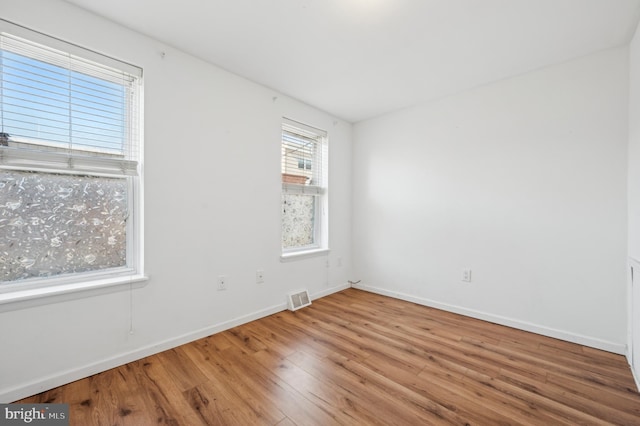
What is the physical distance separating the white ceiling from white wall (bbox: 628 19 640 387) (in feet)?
0.97

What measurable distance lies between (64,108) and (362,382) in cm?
266

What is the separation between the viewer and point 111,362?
186cm

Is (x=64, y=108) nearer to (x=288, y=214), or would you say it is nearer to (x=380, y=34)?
(x=288, y=214)

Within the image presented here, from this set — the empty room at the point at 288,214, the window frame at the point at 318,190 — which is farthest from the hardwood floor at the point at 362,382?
the window frame at the point at 318,190

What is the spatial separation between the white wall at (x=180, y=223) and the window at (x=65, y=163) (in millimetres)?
122

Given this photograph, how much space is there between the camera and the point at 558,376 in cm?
182

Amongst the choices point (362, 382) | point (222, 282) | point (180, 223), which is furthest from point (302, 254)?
point (362, 382)

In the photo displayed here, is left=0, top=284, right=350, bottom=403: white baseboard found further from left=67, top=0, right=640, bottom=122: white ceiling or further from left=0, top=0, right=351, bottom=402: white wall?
left=67, top=0, right=640, bottom=122: white ceiling

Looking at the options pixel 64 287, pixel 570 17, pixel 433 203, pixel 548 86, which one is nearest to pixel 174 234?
pixel 64 287

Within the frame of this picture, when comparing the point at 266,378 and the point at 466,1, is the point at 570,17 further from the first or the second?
the point at 266,378

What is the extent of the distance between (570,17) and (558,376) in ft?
7.97

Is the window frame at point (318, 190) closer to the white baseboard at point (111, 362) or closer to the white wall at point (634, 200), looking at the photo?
the white baseboard at point (111, 362)

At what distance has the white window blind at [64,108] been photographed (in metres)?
1.61

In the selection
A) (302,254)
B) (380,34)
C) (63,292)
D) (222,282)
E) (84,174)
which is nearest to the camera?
(63,292)
